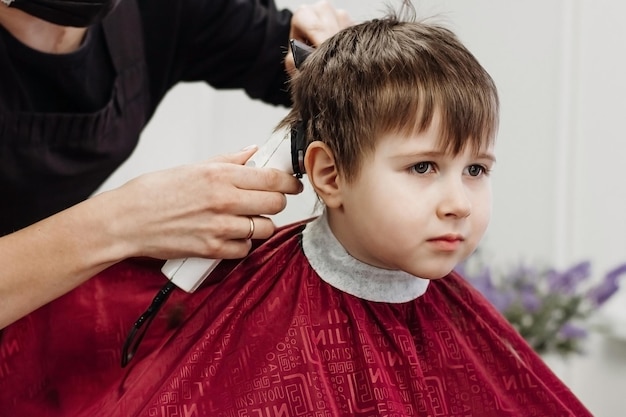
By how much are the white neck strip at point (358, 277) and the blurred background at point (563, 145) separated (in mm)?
795

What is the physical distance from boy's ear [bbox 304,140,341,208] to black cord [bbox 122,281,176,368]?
23 cm

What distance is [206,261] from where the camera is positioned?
104cm

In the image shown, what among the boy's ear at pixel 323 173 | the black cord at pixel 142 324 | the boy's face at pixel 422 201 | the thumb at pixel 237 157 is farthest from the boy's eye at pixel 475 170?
the black cord at pixel 142 324

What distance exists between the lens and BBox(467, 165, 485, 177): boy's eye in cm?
96

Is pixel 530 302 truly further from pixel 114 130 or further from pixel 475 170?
pixel 114 130

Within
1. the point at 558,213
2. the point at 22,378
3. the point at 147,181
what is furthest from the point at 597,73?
the point at 22,378

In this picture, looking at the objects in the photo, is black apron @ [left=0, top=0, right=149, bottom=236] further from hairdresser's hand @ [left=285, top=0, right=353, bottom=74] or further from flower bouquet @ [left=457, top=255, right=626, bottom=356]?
flower bouquet @ [left=457, top=255, right=626, bottom=356]

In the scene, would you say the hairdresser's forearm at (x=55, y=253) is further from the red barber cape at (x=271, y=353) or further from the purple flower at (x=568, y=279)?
the purple flower at (x=568, y=279)

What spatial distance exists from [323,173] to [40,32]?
550 mm

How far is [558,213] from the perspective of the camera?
6.64 ft

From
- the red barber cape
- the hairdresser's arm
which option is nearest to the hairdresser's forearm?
the hairdresser's arm

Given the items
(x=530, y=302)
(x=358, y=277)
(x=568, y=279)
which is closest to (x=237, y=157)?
(x=358, y=277)

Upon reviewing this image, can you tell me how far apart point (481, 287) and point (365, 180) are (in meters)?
0.73

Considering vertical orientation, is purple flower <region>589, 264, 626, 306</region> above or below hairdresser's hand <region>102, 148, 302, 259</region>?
below
